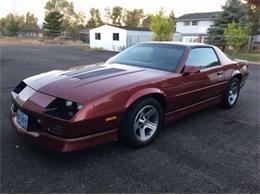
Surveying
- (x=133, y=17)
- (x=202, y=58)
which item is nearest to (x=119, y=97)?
(x=202, y=58)

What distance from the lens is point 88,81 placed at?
3160 millimetres

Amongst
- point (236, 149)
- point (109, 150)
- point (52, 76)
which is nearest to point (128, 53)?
point (52, 76)

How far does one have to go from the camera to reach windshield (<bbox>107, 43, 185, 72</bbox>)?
399 centimetres

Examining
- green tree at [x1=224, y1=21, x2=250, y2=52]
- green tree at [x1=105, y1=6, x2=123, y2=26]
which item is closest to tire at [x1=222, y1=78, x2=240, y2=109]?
green tree at [x1=224, y1=21, x2=250, y2=52]

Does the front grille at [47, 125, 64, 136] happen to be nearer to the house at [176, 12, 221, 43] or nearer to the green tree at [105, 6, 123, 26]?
the house at [176, 12, 221, 43]

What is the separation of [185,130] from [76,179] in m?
2.11

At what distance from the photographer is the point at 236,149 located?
11.5 ft

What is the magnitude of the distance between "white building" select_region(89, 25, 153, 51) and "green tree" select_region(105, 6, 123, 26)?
106 feet

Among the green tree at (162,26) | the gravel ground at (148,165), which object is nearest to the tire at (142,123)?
the gravel ground at (148,165)

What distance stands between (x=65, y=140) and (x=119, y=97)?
79cm

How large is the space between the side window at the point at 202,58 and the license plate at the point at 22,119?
2539 millimetres

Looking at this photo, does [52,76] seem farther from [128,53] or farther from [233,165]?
[233,165]

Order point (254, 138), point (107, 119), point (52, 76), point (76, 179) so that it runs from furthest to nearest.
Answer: point (254, 138) → point (52, 76) → point (107, 119) → point (76, 179)

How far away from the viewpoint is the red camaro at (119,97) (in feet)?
9.05
